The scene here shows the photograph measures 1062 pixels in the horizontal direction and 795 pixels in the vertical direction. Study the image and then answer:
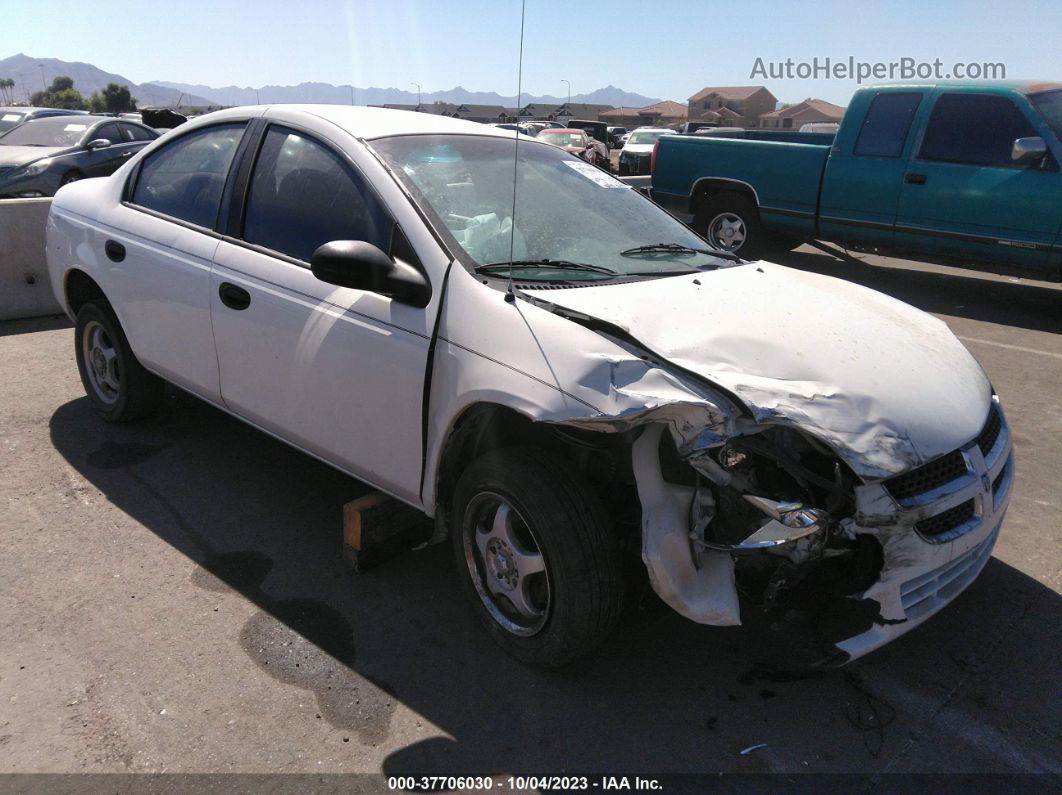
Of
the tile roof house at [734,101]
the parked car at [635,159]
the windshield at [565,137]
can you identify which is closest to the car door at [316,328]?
the windshield at [565,137]

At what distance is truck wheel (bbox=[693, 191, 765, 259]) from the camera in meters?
9.38

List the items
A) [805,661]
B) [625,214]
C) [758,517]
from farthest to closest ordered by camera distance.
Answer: [625,214] < [805,661] < [758,517]

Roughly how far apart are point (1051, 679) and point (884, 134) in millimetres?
6871

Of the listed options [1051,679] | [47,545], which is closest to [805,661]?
[1051,679]

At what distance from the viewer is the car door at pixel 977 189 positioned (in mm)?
7262

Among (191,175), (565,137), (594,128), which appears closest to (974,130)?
(191,175)

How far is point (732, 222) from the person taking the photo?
31.3 feet

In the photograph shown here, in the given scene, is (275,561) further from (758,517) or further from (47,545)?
A: (758,517)

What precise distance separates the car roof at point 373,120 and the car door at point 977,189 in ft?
18.7

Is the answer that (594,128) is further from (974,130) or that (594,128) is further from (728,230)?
(974,130)

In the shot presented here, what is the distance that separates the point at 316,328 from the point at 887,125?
287 inches

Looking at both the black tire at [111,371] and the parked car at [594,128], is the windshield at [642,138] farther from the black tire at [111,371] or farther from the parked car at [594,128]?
the black tire at [111,371]

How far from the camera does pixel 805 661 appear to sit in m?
2.54

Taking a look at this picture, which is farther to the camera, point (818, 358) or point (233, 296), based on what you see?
point (233, 296)
